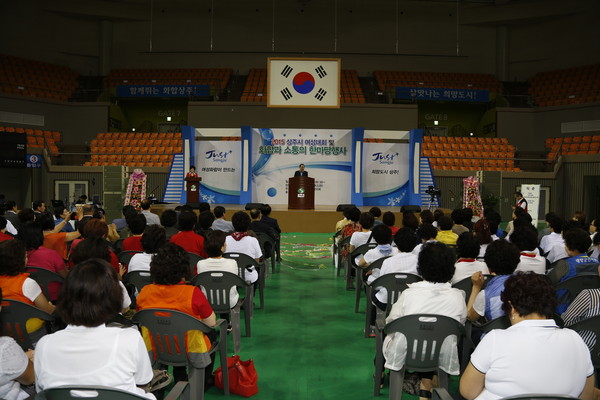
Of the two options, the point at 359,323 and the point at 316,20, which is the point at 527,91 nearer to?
the point at 316,20

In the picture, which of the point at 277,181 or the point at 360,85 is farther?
the point at 360,85

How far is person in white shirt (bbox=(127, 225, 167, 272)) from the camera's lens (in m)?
4.15

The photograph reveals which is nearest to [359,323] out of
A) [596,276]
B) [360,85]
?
[596,276]

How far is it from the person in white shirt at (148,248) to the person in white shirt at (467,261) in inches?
94.3

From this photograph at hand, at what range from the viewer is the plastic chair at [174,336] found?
2.85 metres

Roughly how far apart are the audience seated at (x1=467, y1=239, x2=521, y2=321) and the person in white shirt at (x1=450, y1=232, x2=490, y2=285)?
61 cm

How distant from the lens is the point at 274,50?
22703 mm

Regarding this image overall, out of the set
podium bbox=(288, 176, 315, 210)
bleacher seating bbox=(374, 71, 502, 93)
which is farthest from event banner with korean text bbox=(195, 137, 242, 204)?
bleacher seating bbox=(374, 71, 502, 93)

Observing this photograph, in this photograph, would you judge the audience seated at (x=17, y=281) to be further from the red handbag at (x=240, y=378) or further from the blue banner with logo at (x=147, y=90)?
the blue banner with logo at (x=147, y=90)

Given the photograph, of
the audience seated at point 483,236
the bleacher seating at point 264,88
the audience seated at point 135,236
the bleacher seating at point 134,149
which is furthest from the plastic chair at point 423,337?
the bleacher seating at point 264,88

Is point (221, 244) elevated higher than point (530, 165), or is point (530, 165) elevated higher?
point (530, 165)

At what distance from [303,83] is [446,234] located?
8.66 metres

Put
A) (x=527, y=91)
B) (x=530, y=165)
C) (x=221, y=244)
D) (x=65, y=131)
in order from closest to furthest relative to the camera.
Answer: (x=221, y=244) → (x=530, y=165) → (x=65, y=131) → (x=527, y=91)

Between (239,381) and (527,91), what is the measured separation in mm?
21937
